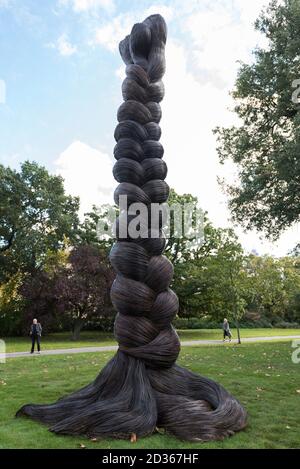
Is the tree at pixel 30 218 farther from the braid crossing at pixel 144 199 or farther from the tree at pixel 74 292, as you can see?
the braid crossing at pixel 144 199

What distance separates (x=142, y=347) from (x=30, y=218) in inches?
1294

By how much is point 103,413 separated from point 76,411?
1.67 ft

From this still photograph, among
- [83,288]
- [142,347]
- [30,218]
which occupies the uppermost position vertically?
[30,218]

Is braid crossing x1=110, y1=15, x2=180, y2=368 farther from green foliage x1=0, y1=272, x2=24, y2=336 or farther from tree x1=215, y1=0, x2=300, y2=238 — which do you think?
green foliage x1=0, y1=272, x2=24, y2=336

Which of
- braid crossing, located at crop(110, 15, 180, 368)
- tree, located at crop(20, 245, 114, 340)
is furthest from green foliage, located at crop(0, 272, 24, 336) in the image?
braid crossing, located at crop(110, 15, 180, 368)

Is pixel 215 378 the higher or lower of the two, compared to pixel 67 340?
higher

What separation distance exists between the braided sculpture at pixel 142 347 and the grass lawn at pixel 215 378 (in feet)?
0.76

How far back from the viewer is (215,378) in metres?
10.6

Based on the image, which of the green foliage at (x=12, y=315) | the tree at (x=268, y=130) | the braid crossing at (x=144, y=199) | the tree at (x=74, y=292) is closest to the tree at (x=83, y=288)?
the tree at (x=74, y=292)

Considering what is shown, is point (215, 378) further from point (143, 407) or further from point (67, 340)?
point (67, 340)

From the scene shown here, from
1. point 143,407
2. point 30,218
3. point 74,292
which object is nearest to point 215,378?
point 143,407

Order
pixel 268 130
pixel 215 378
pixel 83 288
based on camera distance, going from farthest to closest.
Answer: pixel 83 288 → pixel 268 130 → pixel 215 378

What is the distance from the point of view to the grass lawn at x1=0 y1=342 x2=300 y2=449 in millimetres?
5570

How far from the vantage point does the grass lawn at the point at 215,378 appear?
5.57 metres
